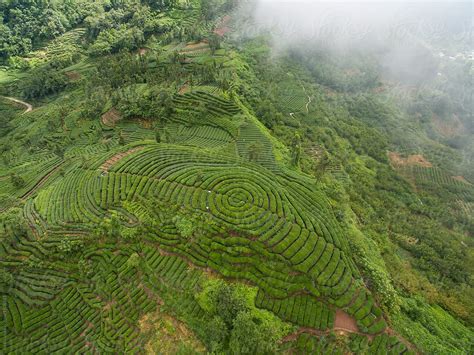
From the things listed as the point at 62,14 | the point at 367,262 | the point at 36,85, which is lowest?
the point at 36,85

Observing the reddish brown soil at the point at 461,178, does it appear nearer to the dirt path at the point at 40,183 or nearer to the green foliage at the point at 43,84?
the dirt path at the point at 40,183

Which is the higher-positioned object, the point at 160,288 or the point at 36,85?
the point at 160,288

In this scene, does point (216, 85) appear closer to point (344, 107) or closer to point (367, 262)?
point (344, 107)

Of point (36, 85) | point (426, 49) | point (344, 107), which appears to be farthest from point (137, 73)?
point (426, 49)

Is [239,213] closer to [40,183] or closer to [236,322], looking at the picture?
[236,322]

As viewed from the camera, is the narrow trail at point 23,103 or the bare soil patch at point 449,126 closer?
the bare soil patch at point 449,126

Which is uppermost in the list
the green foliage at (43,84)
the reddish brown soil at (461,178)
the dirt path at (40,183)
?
the reddish brown soil at (461,178)

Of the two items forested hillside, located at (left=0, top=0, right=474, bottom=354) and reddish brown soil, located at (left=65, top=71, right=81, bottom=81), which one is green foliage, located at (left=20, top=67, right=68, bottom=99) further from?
forested hillside, located at (left=0, top=0, right=474, bottom=354)


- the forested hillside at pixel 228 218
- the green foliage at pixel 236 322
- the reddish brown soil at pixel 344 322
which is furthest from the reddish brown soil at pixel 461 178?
the green foliage at pixel 236 322

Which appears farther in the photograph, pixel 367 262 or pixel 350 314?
pixel 367 262
